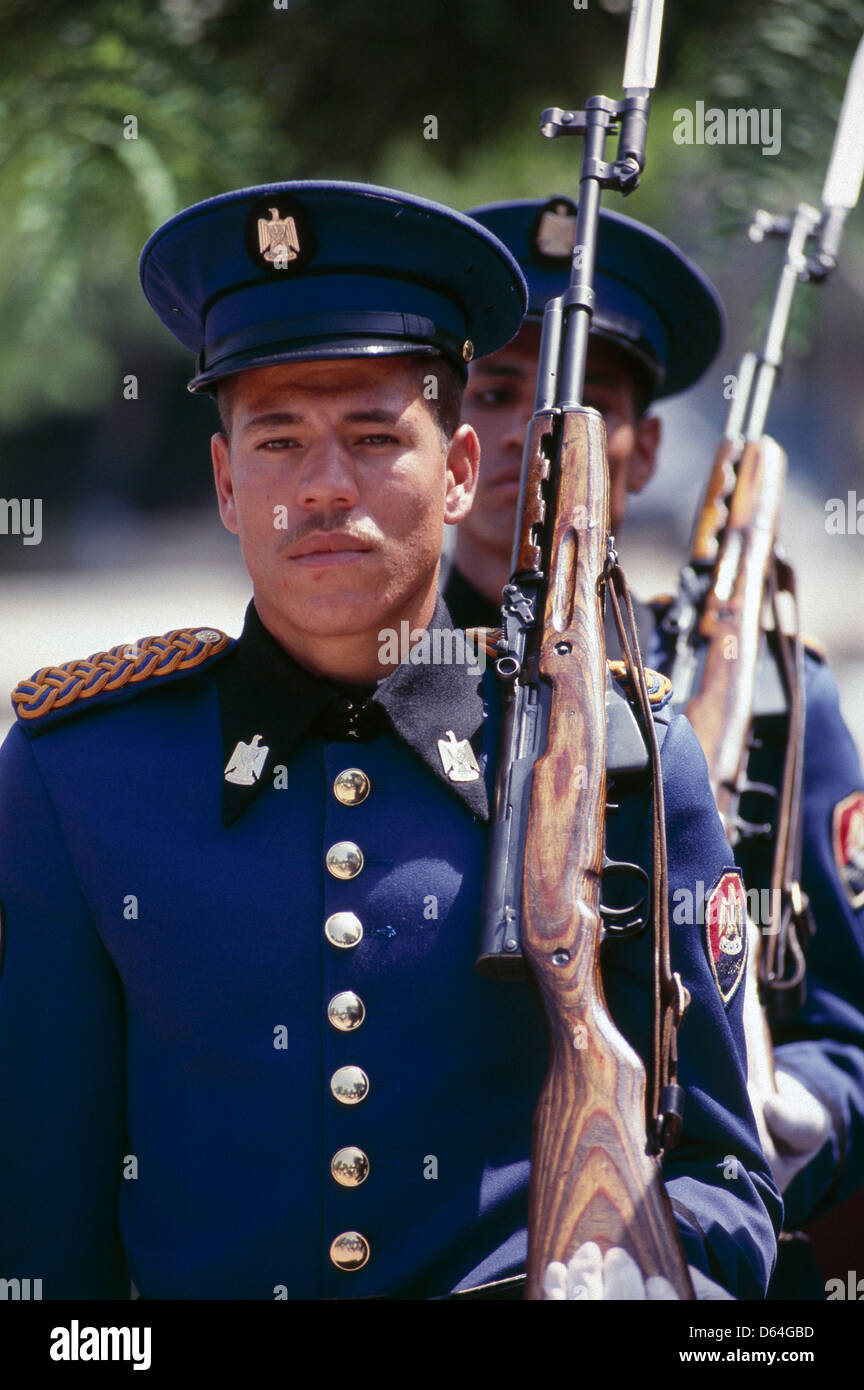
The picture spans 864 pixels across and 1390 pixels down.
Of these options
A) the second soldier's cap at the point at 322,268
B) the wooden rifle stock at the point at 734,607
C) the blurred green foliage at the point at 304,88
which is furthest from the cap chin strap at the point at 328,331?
the wooden rifle stock at the point at 734,607

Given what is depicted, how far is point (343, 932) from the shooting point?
195cm

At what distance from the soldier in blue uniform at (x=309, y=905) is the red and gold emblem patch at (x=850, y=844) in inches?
49.2

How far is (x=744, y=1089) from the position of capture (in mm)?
2045

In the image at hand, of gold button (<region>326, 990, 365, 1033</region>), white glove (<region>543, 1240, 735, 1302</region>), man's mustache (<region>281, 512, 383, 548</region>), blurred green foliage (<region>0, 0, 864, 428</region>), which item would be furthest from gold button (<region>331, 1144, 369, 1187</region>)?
blurred green foliage (<region>0, 0, 864, 428</region>)

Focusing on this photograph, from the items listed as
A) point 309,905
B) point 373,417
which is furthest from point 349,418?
point 309,905

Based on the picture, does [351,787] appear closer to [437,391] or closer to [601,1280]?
[437,391]

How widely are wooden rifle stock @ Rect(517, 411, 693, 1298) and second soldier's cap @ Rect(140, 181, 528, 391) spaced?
10.6 inches

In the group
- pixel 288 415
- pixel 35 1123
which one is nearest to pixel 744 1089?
pixel 35 1123

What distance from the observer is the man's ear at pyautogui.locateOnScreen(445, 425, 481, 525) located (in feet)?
7.23

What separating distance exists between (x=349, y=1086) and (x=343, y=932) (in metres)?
0.19

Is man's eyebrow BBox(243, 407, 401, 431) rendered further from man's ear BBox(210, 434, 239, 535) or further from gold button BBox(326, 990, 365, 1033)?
gold button BBox(326, 990, 365, 1033)

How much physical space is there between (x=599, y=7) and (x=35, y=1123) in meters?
2.16

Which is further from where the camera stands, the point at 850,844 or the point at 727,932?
the point at 850,844
